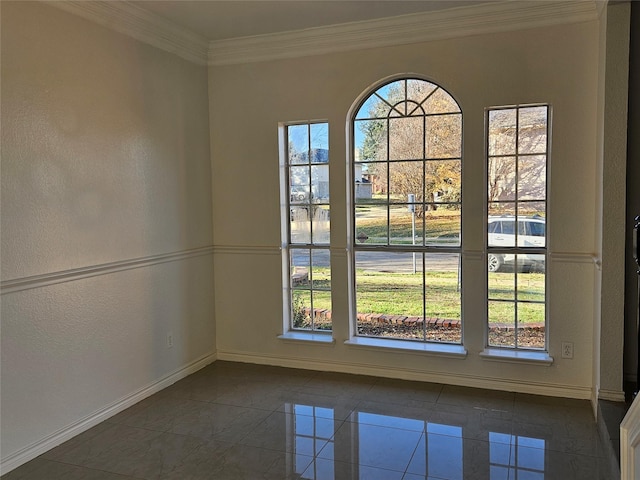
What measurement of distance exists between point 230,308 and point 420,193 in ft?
6.30

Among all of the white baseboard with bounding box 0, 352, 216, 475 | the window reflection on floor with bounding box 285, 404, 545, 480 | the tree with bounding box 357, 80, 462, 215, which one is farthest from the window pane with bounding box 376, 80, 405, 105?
the white baseboard with bounding box 0, 352, 216, 475

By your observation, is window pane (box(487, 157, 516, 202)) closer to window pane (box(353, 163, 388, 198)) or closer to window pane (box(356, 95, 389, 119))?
window pane (box(353, 163, 388, 198))

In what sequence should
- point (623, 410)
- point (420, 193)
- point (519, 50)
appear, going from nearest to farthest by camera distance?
point (623, 410) < point (519, 50) < point (420, 193)

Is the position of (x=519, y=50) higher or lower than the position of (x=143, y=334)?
higher

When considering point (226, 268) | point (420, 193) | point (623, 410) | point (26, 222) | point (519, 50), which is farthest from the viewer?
point (226, 268)

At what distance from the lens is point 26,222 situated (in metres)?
2.81

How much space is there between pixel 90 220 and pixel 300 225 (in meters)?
1.70

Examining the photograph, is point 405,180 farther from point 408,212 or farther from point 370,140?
point 370,140

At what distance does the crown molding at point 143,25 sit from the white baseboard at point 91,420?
248cm

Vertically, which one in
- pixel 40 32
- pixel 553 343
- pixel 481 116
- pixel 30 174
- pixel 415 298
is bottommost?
pixel 553 343

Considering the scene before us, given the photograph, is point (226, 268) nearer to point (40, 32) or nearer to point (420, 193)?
point (420, 193)

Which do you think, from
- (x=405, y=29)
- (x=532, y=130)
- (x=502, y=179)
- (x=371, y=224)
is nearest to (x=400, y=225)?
(x=371, y=224)

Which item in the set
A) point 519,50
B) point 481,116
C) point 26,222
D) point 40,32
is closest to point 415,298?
point 481,116

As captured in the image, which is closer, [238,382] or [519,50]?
[519,50]
